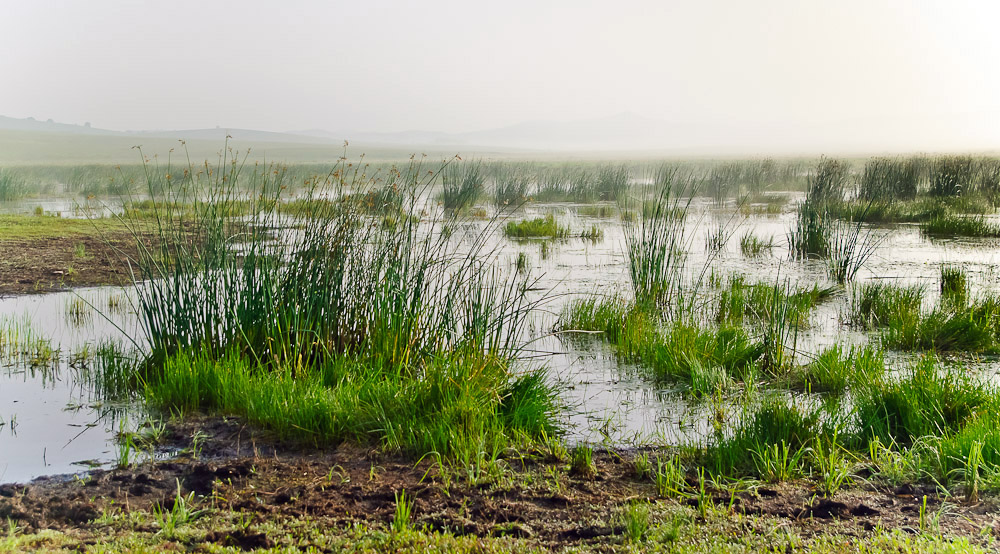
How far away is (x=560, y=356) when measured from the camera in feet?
16.4

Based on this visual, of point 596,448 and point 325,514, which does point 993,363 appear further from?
point 325,514

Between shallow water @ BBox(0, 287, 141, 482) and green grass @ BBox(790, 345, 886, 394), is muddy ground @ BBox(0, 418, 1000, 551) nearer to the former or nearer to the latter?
shallow water @ BBox(0, 287, 141, 482)

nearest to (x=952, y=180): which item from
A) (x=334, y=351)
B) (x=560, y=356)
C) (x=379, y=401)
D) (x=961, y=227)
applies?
(x=961, y=227)

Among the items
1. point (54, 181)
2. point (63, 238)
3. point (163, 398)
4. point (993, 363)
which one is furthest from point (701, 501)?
point (54, 181)

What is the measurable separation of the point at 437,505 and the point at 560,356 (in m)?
2.45

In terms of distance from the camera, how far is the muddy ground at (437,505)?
244 cm

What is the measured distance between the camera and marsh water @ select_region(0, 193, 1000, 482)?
3447 mm

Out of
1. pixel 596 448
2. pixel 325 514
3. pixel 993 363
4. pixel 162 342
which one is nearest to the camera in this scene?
pixel 325 514

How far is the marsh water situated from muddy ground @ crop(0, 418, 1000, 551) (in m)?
0.44

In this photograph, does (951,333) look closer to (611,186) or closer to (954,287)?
(954,287)

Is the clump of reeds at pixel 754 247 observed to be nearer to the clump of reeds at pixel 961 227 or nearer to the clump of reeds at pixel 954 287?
the clump of reeds at pixel 954 287

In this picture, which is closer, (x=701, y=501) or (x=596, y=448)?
(x=701, y=501)

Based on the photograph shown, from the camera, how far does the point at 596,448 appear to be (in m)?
3.28

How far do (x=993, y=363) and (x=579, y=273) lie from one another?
159 inches
